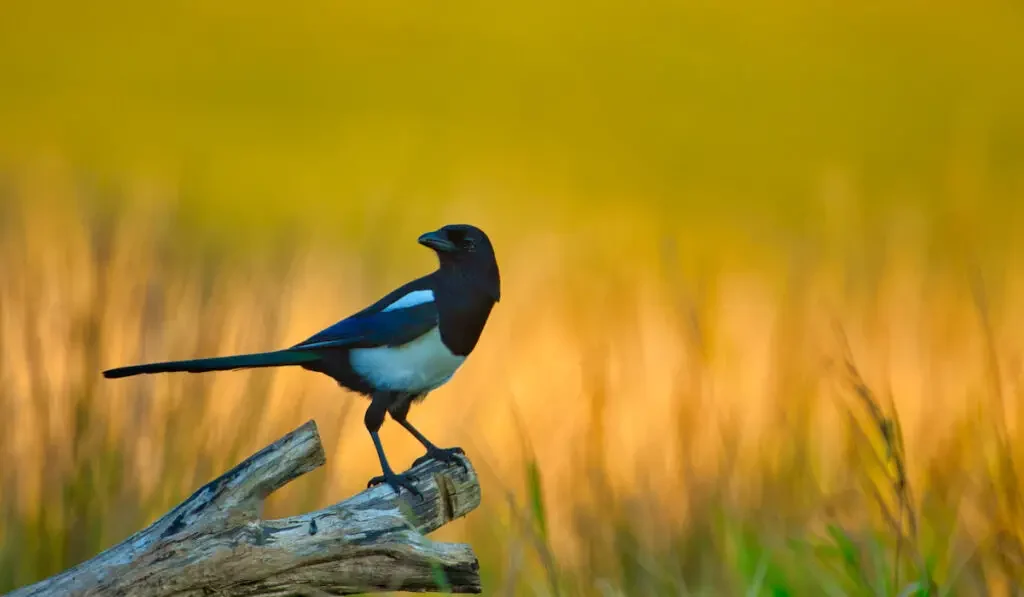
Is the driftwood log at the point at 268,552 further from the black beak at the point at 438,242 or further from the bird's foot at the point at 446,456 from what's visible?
the black beak at the point at 438,242

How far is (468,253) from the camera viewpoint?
7.91ft

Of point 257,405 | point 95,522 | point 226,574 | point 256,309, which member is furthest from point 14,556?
point 226,574

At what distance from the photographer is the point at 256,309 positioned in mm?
3412

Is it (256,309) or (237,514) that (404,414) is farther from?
(256,309)

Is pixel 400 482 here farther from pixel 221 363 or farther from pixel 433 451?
pixel 221 363

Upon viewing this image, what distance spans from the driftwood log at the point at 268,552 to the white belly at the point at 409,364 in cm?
40

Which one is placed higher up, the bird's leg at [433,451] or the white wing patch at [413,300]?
the white wing patch at [413,300]

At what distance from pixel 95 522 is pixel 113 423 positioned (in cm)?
25

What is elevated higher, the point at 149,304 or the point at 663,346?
the point at 149,304

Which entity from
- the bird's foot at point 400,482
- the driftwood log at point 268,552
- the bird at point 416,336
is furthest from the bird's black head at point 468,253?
the driftwood log at point 268,552

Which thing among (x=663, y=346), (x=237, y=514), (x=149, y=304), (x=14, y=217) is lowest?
(x=663, y=346)

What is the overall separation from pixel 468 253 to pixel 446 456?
16.0 inches

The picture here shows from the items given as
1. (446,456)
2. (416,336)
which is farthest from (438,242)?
(446,456)

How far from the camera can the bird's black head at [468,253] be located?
2.40 m
